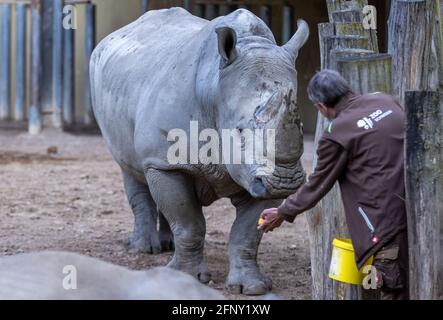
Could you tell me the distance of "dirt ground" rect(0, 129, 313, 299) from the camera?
7.99 m

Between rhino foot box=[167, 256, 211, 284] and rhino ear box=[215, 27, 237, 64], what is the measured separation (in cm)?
139

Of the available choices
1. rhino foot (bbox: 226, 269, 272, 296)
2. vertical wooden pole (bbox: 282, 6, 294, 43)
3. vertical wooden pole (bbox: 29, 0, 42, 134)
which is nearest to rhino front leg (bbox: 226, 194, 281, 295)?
rhino foot (bbox: 226, 269, 272, 296)

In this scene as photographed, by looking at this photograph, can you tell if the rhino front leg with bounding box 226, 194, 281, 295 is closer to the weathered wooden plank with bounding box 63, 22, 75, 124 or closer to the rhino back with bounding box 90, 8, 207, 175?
the rhino back with bounding box 90, 8, 207, 175

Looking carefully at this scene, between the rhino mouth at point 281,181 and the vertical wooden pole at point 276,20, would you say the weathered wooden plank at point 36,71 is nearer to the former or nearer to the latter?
the vertical wooden pole at point 276,20

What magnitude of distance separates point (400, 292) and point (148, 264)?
2883mm

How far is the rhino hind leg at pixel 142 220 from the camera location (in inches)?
329

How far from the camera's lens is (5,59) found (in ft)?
45.9

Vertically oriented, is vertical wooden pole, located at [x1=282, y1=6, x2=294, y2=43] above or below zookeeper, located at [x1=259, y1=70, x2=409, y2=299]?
above

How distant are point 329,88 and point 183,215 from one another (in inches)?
80.6

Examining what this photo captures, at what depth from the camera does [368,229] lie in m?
5.30

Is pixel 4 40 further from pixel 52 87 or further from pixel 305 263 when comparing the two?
pixel 305 263

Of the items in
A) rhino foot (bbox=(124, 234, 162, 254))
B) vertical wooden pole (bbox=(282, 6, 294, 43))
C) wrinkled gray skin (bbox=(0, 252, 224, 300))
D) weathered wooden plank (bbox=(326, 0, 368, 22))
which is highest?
vertical wooden pole (bbox=(282, 6, 294, 43))

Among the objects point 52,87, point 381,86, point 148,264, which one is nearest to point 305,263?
point 148,264

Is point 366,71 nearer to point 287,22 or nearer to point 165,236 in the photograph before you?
point 165,236
